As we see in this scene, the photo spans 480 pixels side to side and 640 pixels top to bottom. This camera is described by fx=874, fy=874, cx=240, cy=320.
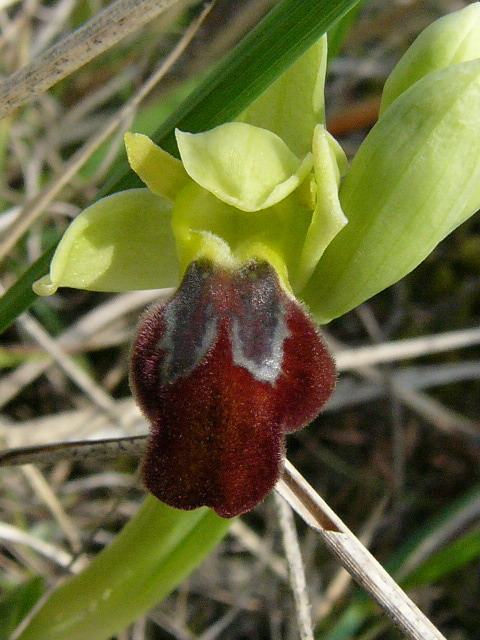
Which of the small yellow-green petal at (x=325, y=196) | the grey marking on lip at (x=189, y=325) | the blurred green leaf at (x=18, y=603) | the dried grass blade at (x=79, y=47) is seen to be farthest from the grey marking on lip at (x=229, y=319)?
the blurred green leaf at (x=18, y=603)

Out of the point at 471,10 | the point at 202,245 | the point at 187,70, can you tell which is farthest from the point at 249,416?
the point at 187,70

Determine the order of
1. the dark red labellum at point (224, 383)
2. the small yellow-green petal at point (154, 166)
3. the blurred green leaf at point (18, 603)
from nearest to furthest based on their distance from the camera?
1. the dark red labellum at point (224, 383)
2. the small yellow-green petal at point (154, 166)
3. the blurred green leaf at point (18, 603)

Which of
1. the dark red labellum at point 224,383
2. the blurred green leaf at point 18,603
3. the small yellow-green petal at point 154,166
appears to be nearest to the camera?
the dark red labellum at point 224,383

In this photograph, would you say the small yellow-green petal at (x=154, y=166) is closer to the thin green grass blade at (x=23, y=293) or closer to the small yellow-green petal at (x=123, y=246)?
the small yellow-green petal at (x=123, y=246)

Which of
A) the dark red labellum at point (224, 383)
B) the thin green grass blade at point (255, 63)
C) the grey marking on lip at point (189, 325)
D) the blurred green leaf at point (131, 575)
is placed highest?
the thin green grass blade at point (255, 63)

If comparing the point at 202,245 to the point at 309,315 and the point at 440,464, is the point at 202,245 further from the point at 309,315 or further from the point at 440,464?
the point at 440,464

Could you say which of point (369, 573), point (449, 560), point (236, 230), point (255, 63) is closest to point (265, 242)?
point (236, 230)

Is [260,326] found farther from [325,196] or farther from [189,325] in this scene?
[325,196]
